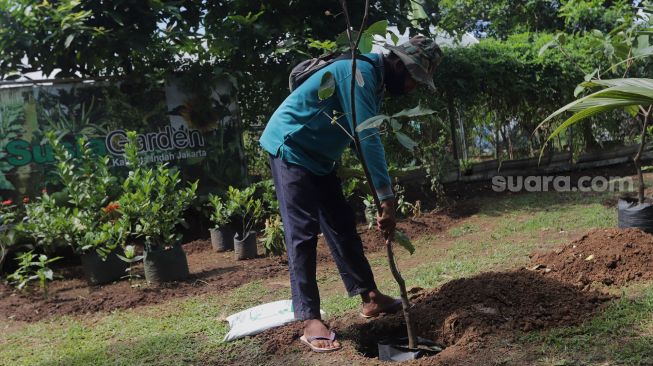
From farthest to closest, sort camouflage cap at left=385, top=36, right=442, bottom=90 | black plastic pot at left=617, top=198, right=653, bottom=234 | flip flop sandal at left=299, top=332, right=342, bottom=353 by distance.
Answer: black plastic pot at left=617, top=198, right=653, bottom=234, flip flop sandal at left=299, top=332, right=342, bottom=353, camouflage cap at left=385, top=36, right=442, bottom=90

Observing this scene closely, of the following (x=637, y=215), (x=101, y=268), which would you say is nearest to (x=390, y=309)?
(x=637, y=215)

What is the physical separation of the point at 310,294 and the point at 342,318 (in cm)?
50

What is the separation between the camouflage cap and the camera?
2.84 metres

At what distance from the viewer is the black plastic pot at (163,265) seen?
5.07 m

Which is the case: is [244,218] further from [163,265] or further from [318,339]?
[318,339]

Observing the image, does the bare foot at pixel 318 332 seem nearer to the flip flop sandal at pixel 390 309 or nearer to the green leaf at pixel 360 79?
the flip flop sandal at pixel 390 309

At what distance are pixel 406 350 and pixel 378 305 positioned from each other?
0.53 m

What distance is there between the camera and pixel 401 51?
2.86m

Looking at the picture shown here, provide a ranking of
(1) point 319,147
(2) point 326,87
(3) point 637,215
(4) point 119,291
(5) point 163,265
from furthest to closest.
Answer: (5) point 163,265
(4) point 119,291
(3) point 637,215
(1) point 319,147
(2) point 326,87

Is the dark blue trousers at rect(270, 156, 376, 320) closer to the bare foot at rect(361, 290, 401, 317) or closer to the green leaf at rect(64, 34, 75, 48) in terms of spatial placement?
the bare foot at rect(361, 290, 401, 317)

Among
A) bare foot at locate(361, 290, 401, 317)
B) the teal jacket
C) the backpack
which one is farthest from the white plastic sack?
the backpack

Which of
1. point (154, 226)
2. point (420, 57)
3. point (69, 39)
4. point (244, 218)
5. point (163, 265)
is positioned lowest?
point (163, 265)

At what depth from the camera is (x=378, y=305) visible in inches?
134

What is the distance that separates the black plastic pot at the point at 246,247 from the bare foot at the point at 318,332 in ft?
9.78
